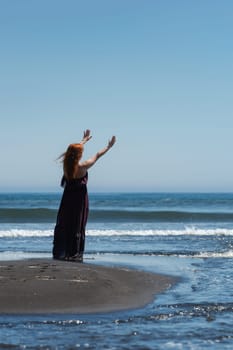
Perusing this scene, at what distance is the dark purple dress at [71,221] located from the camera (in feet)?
31.3

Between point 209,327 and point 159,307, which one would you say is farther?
point 159,307

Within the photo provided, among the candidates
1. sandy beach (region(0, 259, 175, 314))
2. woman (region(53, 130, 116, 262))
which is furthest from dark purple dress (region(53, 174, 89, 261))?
sandy beach (region(0, 259, 175, 314))

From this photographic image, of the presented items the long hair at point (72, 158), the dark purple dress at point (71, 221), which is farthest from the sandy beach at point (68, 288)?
the long hair at point (72, 158)

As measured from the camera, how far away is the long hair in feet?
29.7

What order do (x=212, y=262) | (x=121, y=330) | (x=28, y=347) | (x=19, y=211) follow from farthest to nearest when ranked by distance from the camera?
(x=19, y=211)
(x=212, y=262)
(x=121, y=330)
(x=28, y=347)

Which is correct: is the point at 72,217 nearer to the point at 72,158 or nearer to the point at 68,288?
the point at 72,158

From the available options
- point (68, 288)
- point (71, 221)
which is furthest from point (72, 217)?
point (68, 288)

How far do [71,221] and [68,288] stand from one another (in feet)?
7.47

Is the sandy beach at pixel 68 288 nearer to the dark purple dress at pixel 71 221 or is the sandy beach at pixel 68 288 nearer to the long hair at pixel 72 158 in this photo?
the dark purple dress at pixel 71 221

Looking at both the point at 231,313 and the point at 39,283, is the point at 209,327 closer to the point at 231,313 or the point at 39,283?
the point at 231,313

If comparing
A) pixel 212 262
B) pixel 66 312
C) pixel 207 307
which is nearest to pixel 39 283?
pixel 66 312

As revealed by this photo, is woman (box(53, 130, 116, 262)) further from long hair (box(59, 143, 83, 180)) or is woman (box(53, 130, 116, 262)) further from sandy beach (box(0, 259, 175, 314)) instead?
sandy beach (box(0, 259, 175, 314))

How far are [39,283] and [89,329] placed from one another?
5.23ft

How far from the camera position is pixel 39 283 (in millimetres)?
7484
